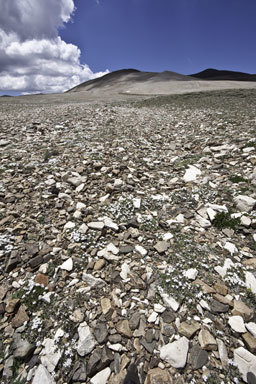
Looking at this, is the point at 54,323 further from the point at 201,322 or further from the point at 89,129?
the point at 89,129

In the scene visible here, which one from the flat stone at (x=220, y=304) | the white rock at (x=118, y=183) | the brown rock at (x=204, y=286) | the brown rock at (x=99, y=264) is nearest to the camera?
the flat stone at (x=220, y=304)

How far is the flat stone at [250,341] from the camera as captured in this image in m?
2.24

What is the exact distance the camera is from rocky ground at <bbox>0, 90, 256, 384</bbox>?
7.14ft

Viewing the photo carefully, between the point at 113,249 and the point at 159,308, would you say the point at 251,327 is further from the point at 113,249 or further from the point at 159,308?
the point at 113,249

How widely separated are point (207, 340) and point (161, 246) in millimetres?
1585

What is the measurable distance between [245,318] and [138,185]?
3.96 m

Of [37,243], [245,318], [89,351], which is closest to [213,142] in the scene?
[245,318]

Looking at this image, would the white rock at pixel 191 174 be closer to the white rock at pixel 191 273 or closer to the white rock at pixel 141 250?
the white rock at pixel 141 250

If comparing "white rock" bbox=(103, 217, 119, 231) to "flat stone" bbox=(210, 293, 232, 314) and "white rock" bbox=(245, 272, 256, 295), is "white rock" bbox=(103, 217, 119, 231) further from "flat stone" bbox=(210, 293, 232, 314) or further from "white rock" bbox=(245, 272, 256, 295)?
"white rock" bbox=(245, 272, 256, 295)

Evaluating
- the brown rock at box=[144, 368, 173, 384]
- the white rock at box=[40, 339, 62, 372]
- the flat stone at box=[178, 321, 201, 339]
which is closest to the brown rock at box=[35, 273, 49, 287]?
the white rock at box=[40, 339, 62, 372]

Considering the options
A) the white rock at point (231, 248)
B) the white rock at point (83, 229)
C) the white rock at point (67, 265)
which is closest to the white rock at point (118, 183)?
the white rock at point (83, 229)

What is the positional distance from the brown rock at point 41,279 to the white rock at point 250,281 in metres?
3.23

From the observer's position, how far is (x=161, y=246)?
3.63 metres

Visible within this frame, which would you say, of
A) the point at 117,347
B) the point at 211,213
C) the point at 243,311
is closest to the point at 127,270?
the point at 117,347
